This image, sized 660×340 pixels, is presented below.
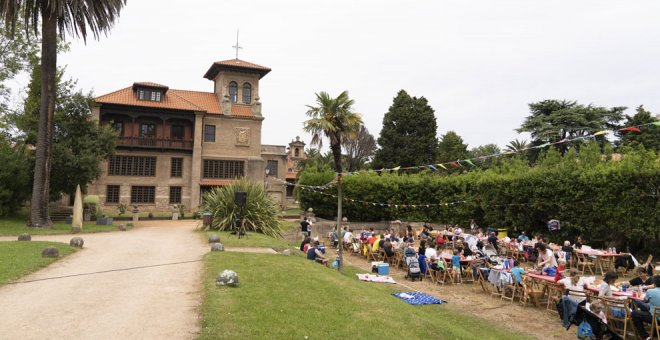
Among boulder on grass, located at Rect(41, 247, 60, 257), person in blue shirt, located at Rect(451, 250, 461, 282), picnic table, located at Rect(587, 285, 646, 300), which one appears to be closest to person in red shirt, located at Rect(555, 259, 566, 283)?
picnic table, located at Rect(587, 285, 646, 300)

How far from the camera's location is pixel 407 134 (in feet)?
162

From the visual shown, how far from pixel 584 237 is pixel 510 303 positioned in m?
10.3

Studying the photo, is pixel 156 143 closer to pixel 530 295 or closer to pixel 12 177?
pixel 12 177

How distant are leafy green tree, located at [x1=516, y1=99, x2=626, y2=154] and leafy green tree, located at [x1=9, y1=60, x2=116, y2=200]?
36.4 m

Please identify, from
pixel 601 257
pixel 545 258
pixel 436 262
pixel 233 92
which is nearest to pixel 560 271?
pixel 545 258

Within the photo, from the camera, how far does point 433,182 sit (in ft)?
101

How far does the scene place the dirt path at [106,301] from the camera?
6.49 m

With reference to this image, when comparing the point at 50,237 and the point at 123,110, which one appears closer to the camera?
the point at 50,237

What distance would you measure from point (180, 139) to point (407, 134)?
83.4ft

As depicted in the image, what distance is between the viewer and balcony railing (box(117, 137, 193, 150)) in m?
37.0

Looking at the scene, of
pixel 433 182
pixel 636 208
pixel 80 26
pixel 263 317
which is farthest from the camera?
pixel 433 182

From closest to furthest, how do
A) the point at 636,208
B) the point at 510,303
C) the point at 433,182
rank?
the point at 510,303 < the point at 636,208 < the point at 433,182

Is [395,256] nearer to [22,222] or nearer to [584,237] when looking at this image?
[584,237]

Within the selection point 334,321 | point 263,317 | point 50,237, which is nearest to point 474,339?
point 334,321
